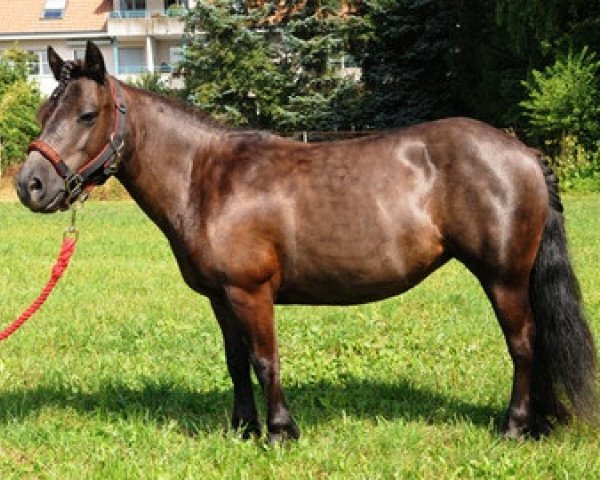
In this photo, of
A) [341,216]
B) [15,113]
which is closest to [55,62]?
[341,216]

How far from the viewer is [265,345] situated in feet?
13.9

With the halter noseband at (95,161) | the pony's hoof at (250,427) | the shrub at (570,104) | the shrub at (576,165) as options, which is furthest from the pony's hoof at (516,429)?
the shrub at (570,104)

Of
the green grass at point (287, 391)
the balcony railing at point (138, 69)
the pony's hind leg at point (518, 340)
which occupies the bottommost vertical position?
the balcony railing at point (138, 69)

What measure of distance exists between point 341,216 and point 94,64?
147 centimetres

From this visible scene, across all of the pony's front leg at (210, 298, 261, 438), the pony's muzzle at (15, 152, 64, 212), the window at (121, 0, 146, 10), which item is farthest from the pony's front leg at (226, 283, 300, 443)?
the window at (121, 0, 146, 10)

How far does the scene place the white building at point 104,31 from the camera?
146 feet

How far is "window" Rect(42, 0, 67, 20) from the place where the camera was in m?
46.6

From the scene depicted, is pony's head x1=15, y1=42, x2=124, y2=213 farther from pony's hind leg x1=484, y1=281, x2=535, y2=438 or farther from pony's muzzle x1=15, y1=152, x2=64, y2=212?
pony's hind leg x1=484, y1=281, x2=535, y2=438

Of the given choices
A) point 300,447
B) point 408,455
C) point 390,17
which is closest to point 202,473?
point 300,447

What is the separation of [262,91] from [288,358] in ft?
95.1

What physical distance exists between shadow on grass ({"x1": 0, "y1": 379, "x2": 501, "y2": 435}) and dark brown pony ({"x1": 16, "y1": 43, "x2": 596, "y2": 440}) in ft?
1.76

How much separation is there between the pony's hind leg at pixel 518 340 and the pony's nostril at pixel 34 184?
2386 mm

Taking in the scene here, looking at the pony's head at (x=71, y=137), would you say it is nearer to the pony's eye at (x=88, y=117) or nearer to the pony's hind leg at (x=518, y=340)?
the pony's eye at (x=88, y=117)

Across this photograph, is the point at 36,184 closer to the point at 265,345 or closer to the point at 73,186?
the point at 73,186
